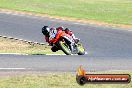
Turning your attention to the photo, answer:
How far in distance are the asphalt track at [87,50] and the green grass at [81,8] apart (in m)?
7.77

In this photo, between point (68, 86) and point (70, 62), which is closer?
point (68, 86)

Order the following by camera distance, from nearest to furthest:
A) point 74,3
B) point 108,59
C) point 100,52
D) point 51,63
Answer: point 51,63
point 108,59
point 100,52
point 74,3

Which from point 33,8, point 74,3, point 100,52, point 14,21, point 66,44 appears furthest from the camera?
point 74,3

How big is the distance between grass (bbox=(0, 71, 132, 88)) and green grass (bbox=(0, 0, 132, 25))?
34019 millimetres

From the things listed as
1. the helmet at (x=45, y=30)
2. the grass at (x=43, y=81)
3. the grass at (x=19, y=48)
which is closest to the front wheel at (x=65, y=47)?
the helmet at (x=45, y=30)

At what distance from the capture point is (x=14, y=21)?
5222 cm

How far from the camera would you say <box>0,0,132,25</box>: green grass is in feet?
194

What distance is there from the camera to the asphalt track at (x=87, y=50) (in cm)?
2630

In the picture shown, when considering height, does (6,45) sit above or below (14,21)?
above

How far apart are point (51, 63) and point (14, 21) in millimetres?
26533

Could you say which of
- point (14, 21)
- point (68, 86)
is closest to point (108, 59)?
point (68, 86)

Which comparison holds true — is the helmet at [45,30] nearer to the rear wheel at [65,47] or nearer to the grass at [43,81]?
the rear wheel at [65,47]

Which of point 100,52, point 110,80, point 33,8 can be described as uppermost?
point 110,80

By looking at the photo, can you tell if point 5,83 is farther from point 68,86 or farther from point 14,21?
point 14,21
